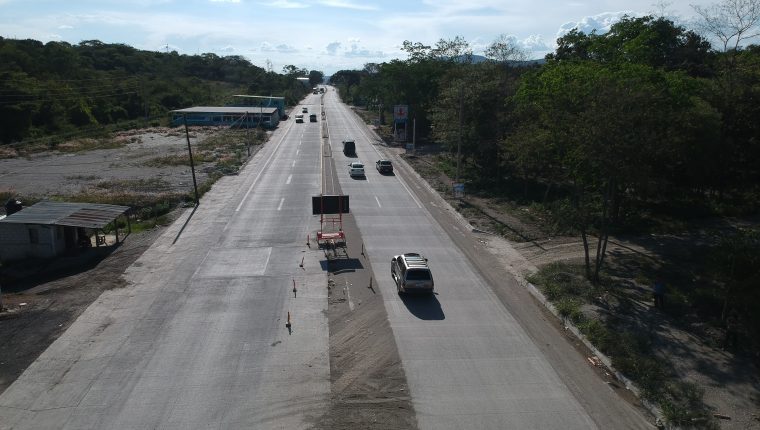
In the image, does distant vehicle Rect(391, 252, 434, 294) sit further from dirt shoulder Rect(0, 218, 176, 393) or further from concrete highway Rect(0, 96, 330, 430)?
dirt shoulder Rect(0, 218, 176, 393)

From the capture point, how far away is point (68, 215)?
29.3 meters

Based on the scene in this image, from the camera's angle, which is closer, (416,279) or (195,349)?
(195,349)

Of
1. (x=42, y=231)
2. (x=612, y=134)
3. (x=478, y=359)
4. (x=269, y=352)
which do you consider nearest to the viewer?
(x=478, y=359)

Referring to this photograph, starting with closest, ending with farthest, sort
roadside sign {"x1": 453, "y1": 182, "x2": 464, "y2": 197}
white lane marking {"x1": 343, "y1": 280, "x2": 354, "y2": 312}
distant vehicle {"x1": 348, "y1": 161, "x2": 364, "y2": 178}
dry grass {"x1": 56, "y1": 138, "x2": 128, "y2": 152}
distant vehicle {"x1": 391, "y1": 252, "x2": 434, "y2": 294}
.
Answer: white lane marking {"x1": 343, "y1": 280, "x2": 354, "y2": 312} → distant vehicle {"x1": 391, "y1": 252, "x2": 434, "y2": 294} → roadside sign {"x1": 453, "y1": 182, "x2": 464, "y2": 197} → distant vehicle {"x1": 348, "y1": 161, "x2": 364, "y2": 178} → dry grass {"x1": 56, "y1": 138, "x2": 128, "y2": 152}

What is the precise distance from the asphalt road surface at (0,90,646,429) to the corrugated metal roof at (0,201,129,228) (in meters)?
3.14

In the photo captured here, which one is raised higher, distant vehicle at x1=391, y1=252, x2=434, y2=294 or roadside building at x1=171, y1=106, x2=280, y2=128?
roadside building at x1=171, y1=106, x2=280, y2=128

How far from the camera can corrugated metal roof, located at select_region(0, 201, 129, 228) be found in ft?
92.7

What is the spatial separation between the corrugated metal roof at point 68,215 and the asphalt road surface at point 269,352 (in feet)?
10.3

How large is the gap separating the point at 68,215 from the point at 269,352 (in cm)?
1778

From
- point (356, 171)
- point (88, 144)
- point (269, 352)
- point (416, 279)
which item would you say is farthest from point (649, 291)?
point (88, 144)

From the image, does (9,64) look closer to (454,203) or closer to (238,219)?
(238,219)

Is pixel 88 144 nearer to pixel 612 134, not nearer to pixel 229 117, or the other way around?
pixel 229 117

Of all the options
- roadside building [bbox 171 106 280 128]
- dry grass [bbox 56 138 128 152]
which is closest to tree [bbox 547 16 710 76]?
roadside building [bbox 171 106 280 128]

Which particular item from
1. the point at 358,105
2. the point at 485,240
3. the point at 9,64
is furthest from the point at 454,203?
the point at 358,105
